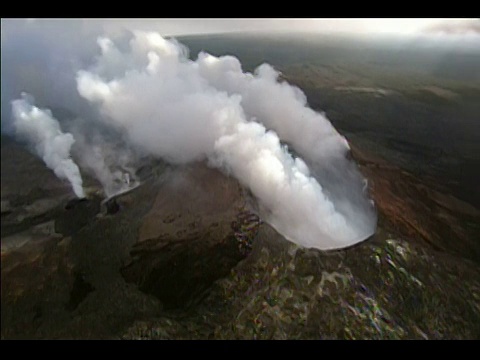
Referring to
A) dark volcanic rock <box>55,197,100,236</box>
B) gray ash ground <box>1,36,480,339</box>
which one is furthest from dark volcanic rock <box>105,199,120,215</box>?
dark volcanic rock <box>55,197,100,236</box>

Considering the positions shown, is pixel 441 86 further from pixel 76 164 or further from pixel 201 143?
pixel 76 164

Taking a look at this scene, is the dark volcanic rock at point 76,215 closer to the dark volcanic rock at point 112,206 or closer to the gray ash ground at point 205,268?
the gray ash ground at point 205,268

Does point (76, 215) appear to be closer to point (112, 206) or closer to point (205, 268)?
point (112, 206)

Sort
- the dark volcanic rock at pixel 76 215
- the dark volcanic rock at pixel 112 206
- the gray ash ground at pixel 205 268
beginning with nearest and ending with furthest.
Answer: the gray ash ground at pixel 205 268 → the dark volcanic rock at pixel 76 215 → the dark volcanic rock at pixel 112 206

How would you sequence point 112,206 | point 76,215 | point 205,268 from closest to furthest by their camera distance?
1. point 205,268
2. point 76,215
3. point 112,206

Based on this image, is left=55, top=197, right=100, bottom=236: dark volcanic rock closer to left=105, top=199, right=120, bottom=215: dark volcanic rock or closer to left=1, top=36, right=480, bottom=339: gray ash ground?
left=1, top=36, right=480, bottom=339: gray ash ground

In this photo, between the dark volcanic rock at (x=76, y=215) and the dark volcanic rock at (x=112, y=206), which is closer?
the dark volcanic rock at (x=76, y=215)

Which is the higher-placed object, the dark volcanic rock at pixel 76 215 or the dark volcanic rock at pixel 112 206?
the dark volcanic rock at pixel 76 215

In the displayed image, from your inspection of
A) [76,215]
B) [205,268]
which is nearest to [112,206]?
[76,215]


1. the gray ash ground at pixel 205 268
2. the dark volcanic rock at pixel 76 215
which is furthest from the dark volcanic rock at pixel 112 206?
the dark volcanic rock at pixel 76 215

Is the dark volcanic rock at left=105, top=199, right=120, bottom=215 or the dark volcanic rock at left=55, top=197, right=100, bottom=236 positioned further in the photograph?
the dark volcanic rock at left=105, top=199, right=120, bottom=215

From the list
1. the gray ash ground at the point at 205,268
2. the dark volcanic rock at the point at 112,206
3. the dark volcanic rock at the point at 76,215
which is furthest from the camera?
the dark volcanic rock at the point at 112,206

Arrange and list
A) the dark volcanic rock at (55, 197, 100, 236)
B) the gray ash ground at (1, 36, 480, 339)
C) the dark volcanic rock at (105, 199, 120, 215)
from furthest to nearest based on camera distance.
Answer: the dark volcanic rock at (105, 199, 120, 215) < the dark volcanic rock at (55, 197, 100, 236) < the gray ash ground at (1, 36, 480, 339)
